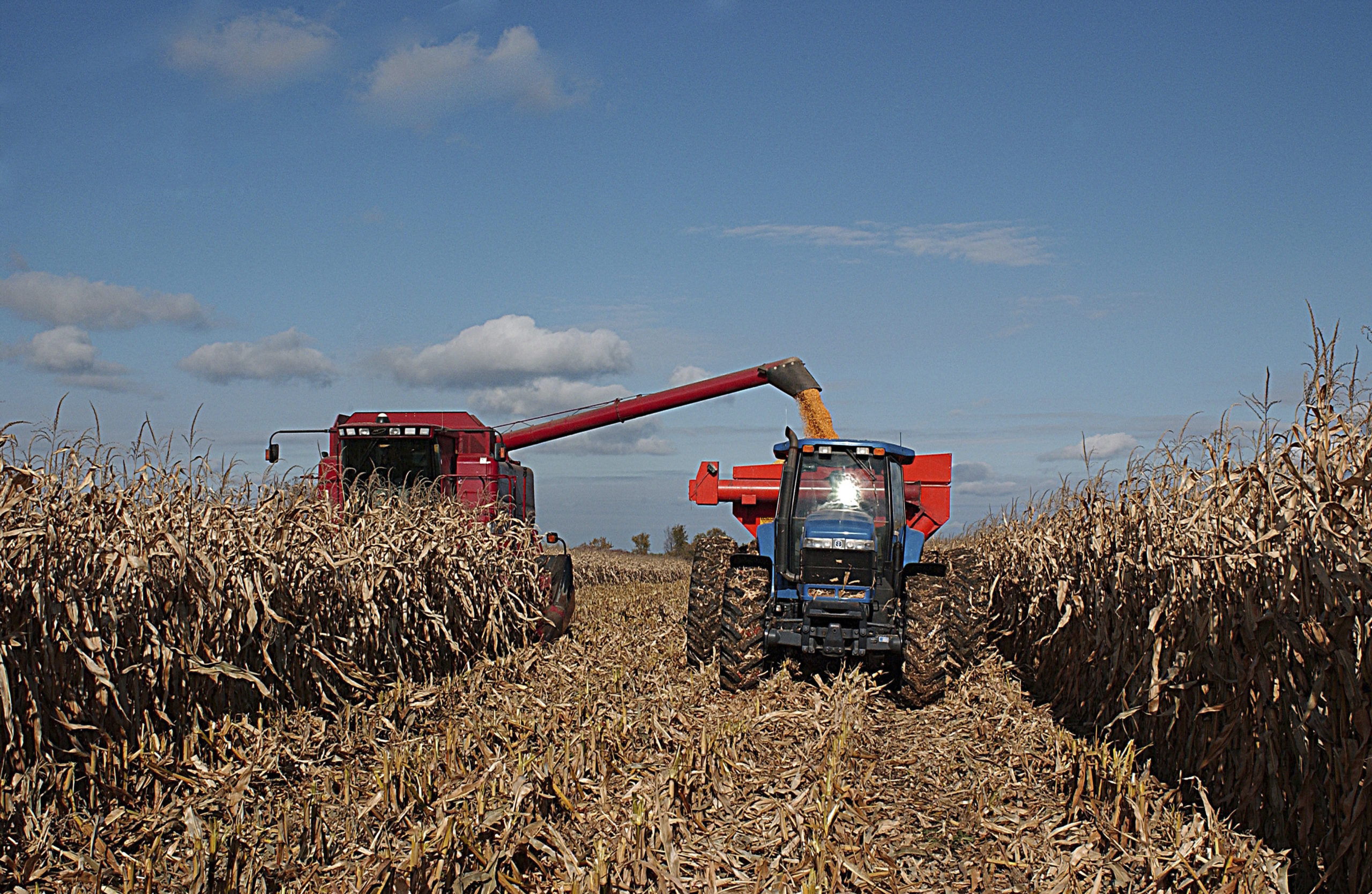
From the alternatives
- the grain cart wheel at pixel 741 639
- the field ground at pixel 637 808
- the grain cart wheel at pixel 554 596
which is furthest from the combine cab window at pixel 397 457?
the grain cart wheel at pixel 741 639

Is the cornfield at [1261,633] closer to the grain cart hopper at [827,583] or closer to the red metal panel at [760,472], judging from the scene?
the grain cart hopper at [827,583]

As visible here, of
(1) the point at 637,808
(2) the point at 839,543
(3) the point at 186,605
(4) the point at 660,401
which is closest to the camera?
(1) the point at 637,808

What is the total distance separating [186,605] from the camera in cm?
591

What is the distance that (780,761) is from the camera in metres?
5.94

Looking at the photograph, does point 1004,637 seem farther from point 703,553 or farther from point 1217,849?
point 1217,849

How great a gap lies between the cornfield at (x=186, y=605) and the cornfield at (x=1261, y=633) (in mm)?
5414

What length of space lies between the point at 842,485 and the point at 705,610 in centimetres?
174

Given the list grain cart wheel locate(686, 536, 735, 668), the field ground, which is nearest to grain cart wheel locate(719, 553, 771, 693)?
grain cart wheel locate(686, 536, 735, 668)

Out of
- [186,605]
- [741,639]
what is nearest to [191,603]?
[186,605]

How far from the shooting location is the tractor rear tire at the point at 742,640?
25.4ft

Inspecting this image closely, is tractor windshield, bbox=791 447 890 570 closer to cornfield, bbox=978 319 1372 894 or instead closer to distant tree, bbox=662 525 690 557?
cornfield, bbox=978 319 1372 894

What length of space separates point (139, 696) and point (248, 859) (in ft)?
5.59

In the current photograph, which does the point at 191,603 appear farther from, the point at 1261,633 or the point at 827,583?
the point at 1261,633

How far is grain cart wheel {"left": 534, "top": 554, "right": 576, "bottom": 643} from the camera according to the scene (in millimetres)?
10344
